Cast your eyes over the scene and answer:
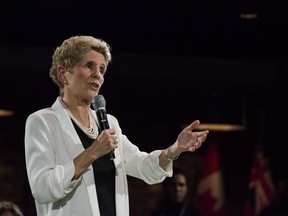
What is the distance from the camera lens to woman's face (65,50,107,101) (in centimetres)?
254

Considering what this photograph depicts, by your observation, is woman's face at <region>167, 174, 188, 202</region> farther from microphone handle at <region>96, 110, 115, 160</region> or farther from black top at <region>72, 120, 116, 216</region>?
microphone handle at <region>96, 110, 115, 160</region>

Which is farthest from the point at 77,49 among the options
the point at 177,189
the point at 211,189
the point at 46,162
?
the point at 211,189

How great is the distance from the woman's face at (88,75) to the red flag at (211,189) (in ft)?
17.3

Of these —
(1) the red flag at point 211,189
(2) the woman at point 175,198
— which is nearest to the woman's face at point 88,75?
(2) the woman at point 175,198

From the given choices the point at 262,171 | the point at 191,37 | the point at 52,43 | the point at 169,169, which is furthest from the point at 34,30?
the point at 169,169

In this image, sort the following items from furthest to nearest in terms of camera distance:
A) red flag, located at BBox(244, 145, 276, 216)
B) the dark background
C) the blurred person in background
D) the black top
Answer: red flag, located at BBox(244, 145, 276, 216) → the dark background → the blurred person in background → the black top

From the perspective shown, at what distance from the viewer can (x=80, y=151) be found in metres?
2.51

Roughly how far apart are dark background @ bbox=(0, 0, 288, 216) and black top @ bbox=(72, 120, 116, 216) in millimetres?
3037

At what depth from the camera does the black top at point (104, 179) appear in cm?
251

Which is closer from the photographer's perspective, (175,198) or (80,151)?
(80,151)

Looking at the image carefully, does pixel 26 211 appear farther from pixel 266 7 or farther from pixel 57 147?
pixel 57 147

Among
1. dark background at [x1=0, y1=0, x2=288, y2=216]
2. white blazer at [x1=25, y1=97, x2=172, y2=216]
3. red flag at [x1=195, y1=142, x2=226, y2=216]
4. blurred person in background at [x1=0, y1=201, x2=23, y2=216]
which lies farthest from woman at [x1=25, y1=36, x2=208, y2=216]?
red flag at [x1=195, y1=142, x2=226, y2=216]

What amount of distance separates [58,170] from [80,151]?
13 cm

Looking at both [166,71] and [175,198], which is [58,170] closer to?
[175,198]
